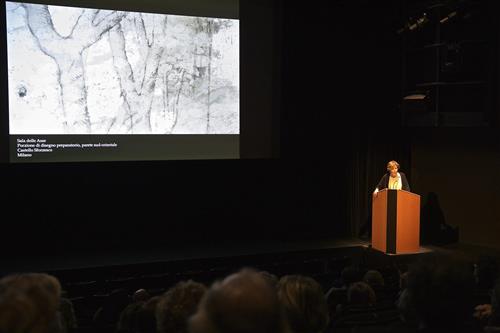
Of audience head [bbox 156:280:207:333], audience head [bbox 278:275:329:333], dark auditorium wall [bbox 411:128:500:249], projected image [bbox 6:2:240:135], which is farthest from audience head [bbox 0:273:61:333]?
dark auditorium wall [bbox 411:128:500:249]

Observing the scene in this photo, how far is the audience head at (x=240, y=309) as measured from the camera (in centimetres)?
114

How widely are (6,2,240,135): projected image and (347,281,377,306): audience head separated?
3517 millimetres

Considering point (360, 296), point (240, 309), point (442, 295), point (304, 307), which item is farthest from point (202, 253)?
point (240, 309)

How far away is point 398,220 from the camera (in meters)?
5.89

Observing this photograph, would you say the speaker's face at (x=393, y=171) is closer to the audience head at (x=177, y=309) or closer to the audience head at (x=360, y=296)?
the audience head at (x=360, y=296)

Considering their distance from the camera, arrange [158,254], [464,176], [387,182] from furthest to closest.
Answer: [464,176], [387,182], [158,254]

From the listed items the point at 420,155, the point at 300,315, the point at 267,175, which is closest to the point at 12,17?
the point at 267,175

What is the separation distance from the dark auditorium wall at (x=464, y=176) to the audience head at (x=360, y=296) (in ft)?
14.7

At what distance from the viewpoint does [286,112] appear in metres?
6.90

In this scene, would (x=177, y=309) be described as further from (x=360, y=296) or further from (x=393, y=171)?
(x=393, y=171)

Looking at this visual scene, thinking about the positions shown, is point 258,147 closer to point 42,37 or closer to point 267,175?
point 267,175

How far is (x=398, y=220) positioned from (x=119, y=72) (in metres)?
3.28

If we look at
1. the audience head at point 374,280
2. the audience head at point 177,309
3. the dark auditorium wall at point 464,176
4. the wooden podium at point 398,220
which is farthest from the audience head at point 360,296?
the dark auditorium wall at point 464,176

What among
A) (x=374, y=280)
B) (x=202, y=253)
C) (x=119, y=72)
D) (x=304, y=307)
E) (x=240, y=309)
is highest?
(x=119, y=72)
